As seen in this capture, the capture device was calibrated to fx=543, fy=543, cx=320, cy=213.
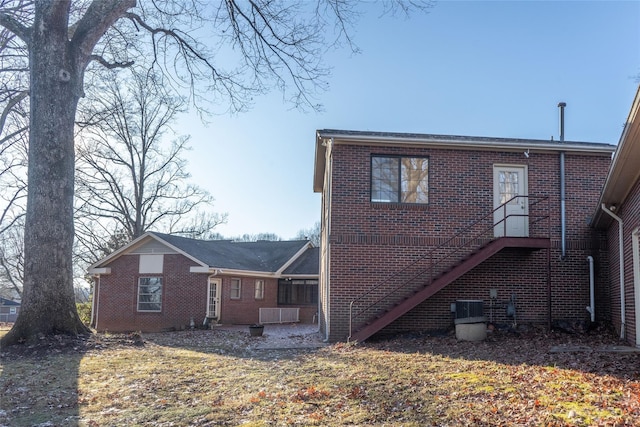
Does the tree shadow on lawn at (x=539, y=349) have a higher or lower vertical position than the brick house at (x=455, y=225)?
lower

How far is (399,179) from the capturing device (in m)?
14.0

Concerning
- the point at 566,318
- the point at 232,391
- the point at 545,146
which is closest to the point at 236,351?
the point at 232,391

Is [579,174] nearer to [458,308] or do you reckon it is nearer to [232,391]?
[458,308]

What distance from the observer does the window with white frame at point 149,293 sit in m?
23.5

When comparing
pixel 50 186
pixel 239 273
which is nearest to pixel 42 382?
pixel 50 186

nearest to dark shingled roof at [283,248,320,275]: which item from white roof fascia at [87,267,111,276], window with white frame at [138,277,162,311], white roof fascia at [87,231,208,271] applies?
white roof fascia at [87,231,208,271]

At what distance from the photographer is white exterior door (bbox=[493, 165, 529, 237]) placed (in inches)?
559

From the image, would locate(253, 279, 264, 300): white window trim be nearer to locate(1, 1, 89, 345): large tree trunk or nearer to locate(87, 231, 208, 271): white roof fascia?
locate(87, 231, 208, 271): white roof fascia

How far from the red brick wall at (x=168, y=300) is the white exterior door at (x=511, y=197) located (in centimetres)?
1321

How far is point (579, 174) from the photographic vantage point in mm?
14297

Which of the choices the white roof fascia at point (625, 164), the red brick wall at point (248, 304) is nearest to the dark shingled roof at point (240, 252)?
the red brick wall at point (248, 304)

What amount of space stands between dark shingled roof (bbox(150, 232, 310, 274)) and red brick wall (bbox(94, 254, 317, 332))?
66 cm

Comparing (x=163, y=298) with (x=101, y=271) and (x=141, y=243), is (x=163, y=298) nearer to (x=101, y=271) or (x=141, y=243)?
(x=141, y=243)

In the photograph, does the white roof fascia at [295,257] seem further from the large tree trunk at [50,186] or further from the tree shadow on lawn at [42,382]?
the tree shadow on lawn at [42,382]
